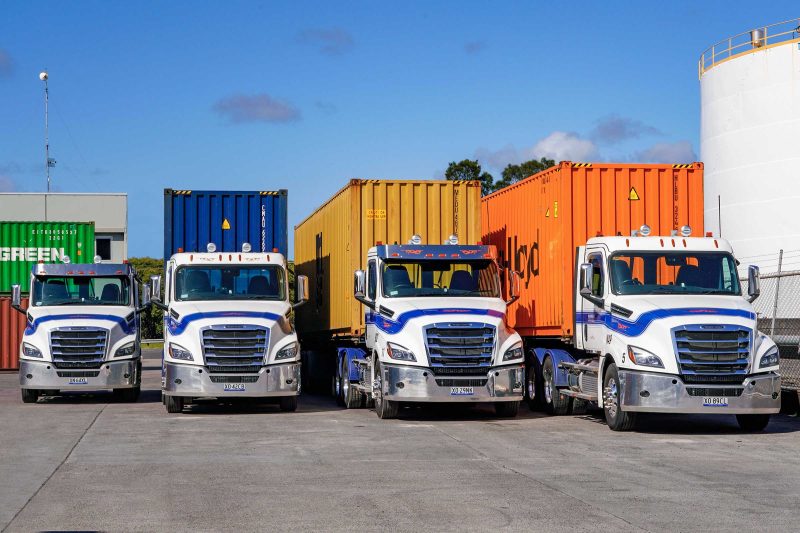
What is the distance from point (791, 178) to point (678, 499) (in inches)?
1478

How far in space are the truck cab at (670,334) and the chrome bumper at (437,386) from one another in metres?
1.20

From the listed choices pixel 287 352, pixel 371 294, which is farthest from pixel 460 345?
pixel 287 352

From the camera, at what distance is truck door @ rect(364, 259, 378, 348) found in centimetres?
2019

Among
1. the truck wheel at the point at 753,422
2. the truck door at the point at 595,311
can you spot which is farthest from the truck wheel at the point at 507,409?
the truck wheel at the point at 753,422

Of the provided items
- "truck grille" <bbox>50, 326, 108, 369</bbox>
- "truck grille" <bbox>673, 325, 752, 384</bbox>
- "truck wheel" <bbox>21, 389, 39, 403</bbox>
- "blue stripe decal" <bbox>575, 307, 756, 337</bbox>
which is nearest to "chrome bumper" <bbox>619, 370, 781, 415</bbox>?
"truck grille" <bbox>673, 325, 752, 384</bbox>

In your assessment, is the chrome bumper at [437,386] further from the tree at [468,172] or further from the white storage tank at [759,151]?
the tree at [468,172]

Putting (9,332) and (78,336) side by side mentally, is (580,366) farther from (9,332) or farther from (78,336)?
(9,332)

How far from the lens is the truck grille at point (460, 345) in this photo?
742 inches

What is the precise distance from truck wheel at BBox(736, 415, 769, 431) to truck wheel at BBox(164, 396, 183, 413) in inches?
379

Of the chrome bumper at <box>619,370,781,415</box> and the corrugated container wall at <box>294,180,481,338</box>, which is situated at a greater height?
the corrugated container wall at <box>294,180,481,338</box>

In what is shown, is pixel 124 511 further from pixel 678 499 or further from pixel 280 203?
pixel 280 203

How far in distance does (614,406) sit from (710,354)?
1.64 m

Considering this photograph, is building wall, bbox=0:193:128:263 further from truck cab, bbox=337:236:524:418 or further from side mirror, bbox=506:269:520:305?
side mirror, bbox=506:269:520:305

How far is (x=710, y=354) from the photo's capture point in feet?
55.0
